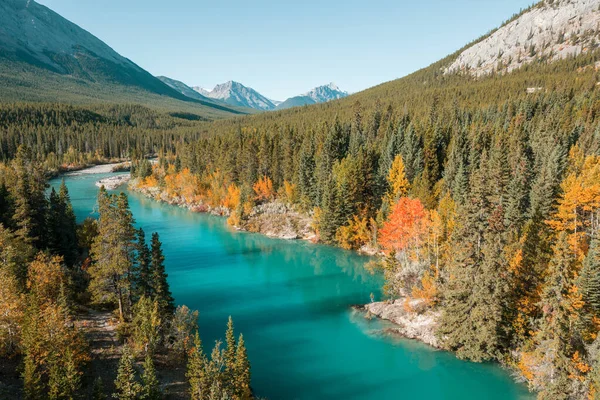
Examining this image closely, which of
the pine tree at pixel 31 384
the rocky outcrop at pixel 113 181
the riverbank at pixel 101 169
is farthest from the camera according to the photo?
the riverbank at pixel 101 169

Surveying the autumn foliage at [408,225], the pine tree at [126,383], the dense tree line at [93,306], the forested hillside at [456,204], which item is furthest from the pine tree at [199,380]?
the autumn foliage at [408,225]

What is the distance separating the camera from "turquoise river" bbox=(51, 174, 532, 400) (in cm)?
3181

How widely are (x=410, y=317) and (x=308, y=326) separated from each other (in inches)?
451

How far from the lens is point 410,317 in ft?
134

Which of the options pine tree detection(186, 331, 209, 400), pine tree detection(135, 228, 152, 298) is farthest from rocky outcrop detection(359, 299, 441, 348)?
pine tree detection(135, 228, 152, 298)

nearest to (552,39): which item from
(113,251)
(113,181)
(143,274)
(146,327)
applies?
(113,181)

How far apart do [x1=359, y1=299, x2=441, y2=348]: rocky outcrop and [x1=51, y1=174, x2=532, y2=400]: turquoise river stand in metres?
1.17

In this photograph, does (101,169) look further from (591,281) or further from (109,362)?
(591,281)

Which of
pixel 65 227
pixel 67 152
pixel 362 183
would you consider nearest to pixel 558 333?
pixel 362 183

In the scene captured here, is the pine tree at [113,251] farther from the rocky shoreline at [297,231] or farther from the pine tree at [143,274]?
the rocky shoreline at [297,231]

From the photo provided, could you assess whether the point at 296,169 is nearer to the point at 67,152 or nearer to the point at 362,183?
the point at 362,183

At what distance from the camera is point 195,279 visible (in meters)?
55.8

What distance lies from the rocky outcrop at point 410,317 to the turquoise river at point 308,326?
3.83ft

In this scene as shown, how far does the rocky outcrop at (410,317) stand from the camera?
38.2 metres
